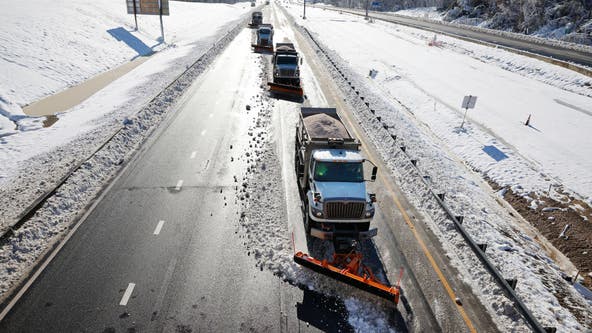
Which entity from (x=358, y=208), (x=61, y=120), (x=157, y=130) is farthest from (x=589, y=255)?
(x=61, y=120)

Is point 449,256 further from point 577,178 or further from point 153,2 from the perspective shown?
point 153,2

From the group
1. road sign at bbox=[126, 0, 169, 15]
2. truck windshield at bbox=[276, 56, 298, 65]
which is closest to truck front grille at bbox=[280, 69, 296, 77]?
truck windshield at bbox=[276, 56, 298, 65]

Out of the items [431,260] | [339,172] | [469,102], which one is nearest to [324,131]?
[339,172]

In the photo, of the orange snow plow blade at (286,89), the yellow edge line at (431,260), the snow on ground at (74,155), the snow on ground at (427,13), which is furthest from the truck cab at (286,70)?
the snow on ground at (427,13)

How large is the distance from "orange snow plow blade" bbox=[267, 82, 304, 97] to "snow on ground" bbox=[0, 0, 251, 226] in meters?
8.92

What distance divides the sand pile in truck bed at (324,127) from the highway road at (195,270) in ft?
8.78

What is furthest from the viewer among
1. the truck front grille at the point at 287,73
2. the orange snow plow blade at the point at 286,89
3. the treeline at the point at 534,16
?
the treeline at the point at 534,16

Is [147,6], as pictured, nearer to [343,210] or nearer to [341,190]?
[341,190]

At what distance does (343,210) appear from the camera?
427 inches

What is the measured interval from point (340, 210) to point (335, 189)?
688 millimetres

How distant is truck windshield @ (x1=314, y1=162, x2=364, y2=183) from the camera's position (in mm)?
11516

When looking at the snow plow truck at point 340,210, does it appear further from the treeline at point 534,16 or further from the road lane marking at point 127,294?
the treeline at point 534,16

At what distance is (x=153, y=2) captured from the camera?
5353 centimetres

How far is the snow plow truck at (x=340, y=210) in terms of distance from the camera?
968cm
